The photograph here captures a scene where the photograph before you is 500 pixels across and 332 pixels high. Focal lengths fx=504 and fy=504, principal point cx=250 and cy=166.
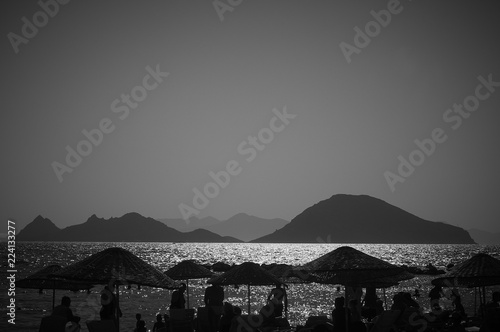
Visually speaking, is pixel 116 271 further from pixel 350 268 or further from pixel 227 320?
pixel 350 268

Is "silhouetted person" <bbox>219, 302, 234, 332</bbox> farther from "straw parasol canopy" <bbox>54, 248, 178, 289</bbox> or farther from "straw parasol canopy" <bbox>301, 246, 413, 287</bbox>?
"straw parasol canopy" <bbox>301, 246, 413, 287</bbox>

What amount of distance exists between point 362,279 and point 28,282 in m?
11.2

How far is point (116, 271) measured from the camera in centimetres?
1122

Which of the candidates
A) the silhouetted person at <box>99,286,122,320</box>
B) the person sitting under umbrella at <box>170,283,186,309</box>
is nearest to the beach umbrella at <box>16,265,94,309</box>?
the person sitting under umbrella at <box>170,283,186,309</box>

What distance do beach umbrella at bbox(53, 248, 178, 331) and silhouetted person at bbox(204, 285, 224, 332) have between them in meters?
4.87

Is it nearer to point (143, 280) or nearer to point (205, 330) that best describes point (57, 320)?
point (143, 280)

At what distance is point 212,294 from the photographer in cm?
1684

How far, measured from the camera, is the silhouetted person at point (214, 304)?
16.5 metres

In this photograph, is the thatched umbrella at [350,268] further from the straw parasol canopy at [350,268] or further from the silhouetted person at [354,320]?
the silhouetted person at [354,320]

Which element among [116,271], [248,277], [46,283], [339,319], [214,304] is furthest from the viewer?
[46,283]

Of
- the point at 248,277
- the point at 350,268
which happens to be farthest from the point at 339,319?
the point at 248,277

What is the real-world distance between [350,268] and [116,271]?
555 cm

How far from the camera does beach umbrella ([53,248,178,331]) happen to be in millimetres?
11055

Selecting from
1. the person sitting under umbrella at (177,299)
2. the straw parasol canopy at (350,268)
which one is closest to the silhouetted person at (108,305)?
the person sitting under umbrella at (177,299)
